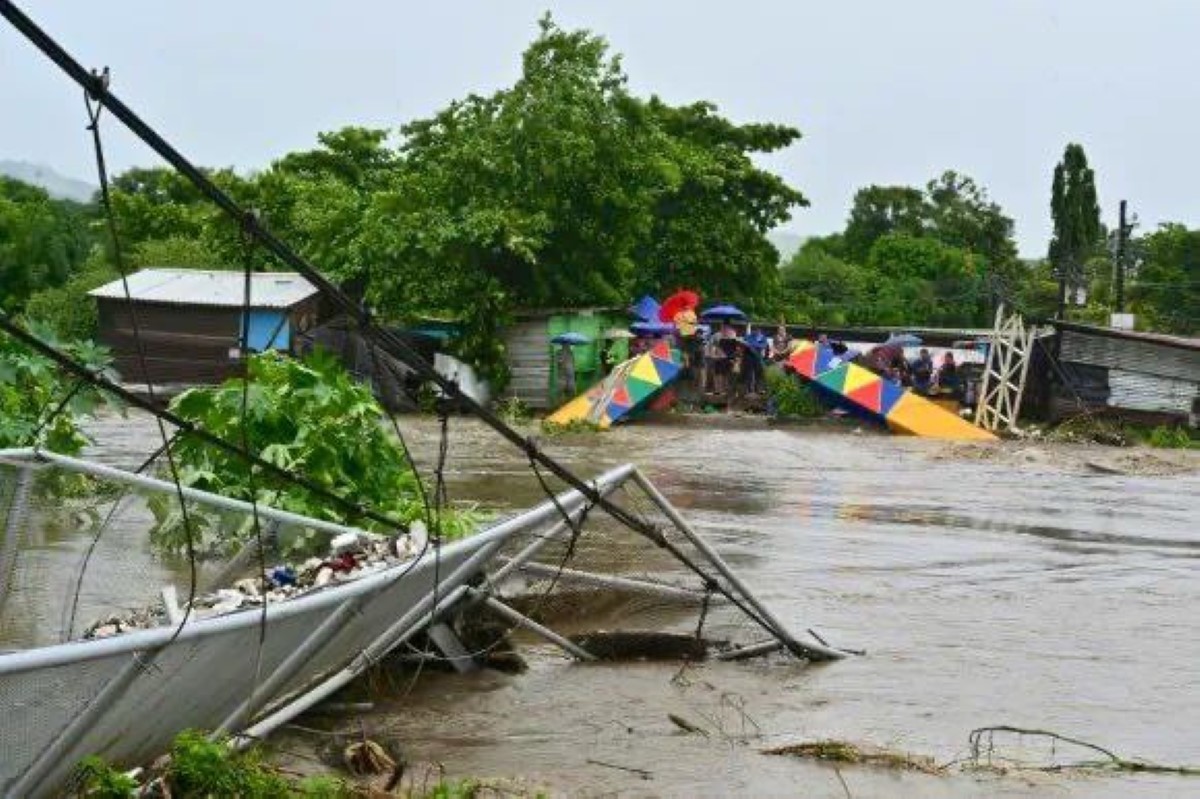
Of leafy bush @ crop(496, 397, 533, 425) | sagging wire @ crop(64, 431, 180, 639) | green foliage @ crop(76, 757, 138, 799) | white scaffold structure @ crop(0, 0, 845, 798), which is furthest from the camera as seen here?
leafy bush @ crop(496, 397, 533, 425)

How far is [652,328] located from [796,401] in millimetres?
5661

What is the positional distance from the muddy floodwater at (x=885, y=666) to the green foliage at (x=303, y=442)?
5.47 feet

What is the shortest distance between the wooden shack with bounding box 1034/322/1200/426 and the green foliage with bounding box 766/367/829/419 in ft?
13.5

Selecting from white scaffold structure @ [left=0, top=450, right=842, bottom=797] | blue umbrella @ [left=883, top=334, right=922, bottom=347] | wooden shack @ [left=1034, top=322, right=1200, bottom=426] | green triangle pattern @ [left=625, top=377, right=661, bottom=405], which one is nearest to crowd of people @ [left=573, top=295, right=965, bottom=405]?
blue umbrella @ [left=883, top=334, right=922, bottom=347]

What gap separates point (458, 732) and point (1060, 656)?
14.8 feet

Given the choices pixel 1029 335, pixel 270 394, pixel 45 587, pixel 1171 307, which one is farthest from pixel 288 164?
pixel 45 587

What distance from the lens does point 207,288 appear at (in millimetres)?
31797

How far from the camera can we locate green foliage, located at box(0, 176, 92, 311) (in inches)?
1528

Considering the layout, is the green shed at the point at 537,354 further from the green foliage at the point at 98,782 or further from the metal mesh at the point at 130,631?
the green foliage at the point at 98,782

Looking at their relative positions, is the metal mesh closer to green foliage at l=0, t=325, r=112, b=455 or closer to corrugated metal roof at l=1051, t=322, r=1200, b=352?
green foliage at l=0, t=325, r=112, b=455

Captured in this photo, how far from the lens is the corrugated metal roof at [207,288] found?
30828mm

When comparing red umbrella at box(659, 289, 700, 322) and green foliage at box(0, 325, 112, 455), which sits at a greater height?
red umbrella at box(659, 289, 700, 322)

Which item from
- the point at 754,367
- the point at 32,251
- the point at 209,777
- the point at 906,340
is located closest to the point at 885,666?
the point at 209,777

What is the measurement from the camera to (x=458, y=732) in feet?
27.9
